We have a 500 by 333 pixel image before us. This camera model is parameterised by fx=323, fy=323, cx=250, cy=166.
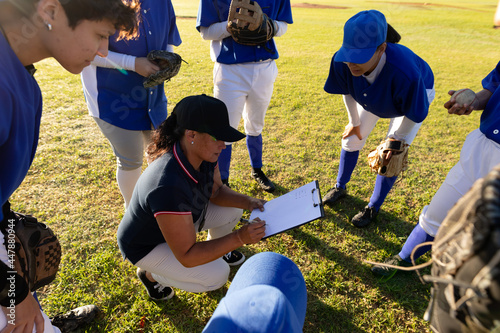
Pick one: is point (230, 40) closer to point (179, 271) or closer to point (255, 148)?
point (255, 148)

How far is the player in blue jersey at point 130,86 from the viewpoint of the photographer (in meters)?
2.35

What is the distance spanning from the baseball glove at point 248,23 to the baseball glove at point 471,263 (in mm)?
2329

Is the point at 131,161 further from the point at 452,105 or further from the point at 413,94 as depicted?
the point at 452,105

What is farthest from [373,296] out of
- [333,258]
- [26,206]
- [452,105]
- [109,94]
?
[26,206]

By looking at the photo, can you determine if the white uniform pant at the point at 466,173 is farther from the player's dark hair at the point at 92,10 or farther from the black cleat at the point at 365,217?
the player's dark hair at the point at 92,10

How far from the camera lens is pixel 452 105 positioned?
7.24 ft

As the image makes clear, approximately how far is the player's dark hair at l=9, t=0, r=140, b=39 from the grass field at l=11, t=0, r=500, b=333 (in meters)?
1.93

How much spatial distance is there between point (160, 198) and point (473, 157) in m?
1.91

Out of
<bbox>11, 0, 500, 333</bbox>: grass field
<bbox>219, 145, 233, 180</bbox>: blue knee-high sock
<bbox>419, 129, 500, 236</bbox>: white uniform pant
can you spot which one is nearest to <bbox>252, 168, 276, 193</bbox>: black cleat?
<bbox>11, 0, 500, 333</bbox>: grass field

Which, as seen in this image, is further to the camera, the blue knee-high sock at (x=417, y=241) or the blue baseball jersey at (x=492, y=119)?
the blue knee-high sock at (x=417, y=241)

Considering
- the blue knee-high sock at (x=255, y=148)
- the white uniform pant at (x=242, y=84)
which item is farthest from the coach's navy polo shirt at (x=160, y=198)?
the blue knee-high sock at (x=255, y=148)

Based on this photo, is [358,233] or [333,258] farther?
[358,233]


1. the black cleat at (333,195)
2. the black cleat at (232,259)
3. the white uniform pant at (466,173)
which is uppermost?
the white uniform pant at (466,173)

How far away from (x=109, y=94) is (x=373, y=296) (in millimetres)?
2527
